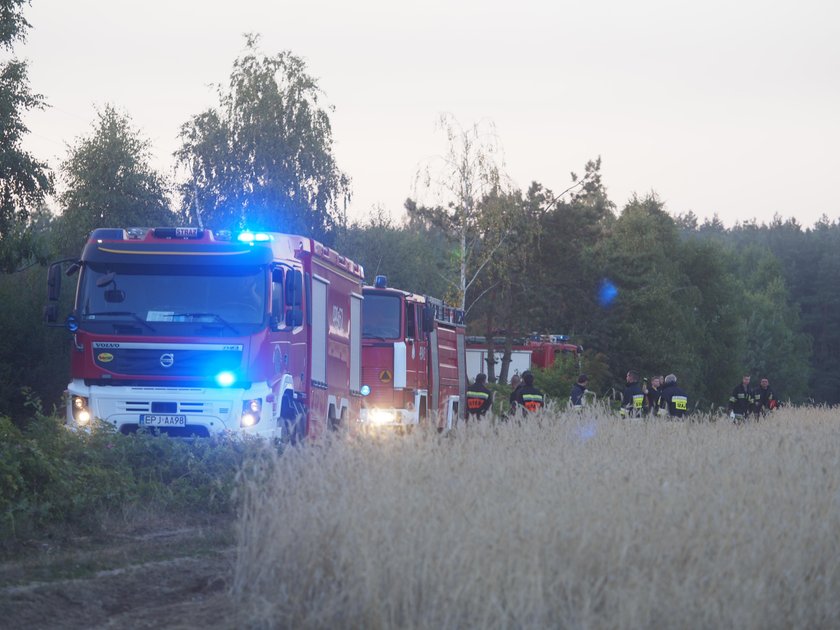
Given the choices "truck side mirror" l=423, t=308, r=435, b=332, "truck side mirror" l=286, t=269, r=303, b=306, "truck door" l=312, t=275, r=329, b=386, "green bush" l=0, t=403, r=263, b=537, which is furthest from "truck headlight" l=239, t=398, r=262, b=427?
"truck side mirror" l=423, t=308, r=435, b=332

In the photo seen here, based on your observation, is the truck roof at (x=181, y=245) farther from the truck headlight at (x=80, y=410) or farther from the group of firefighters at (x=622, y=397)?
the group of firefighters at (x=622, y=397)

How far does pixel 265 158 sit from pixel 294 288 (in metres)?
32.5

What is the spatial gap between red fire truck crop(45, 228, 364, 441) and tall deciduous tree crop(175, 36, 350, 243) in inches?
1242

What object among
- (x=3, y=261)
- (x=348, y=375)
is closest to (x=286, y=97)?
(x=3, y=261)

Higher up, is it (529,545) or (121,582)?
(529,545)

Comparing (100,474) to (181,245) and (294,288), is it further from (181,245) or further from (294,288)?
(294,288)

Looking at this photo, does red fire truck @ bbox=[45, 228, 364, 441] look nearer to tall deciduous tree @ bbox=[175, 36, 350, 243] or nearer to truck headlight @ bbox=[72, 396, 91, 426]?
truck headlight @ bbox=[72, 396, 91, 426]

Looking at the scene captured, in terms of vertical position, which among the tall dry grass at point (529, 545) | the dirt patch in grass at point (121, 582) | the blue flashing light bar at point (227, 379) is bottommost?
the dirt patch in grass at point (121, 582)

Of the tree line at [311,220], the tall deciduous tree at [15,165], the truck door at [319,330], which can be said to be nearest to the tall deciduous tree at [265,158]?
the tree line at [311,220]

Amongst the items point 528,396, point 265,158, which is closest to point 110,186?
point 265,158

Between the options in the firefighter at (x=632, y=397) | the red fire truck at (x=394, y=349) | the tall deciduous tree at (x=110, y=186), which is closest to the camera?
the firefighter at (x=632, y=397)

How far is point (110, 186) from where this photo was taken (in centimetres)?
4569

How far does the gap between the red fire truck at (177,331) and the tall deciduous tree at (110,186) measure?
97.6 ft

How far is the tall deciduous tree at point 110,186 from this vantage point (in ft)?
147
